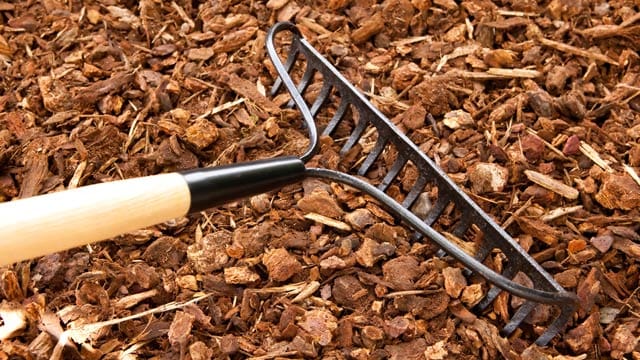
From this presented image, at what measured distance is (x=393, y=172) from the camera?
1.84 m

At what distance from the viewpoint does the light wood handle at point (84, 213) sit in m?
1.18

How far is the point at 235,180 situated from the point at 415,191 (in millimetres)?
568

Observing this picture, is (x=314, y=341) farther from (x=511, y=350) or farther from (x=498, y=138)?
(x=498, y=138)

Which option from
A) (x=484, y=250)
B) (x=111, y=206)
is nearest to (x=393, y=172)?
(x=484, y=250)

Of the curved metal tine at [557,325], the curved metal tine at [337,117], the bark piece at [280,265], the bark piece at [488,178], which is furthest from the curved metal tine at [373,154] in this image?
the curved metal tine at [557,325]

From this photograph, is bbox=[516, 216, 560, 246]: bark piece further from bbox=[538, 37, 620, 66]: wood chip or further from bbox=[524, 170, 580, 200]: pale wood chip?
bbox=[538, 37, 620, 66]: wood chip

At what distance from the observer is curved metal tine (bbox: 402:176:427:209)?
1.77 m

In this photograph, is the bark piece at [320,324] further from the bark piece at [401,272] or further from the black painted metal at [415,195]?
the black painted metal at [415,195]

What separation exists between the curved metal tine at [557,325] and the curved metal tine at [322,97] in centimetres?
87

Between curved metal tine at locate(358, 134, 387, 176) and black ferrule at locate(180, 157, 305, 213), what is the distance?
15.5 inches

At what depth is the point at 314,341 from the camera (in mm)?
1549

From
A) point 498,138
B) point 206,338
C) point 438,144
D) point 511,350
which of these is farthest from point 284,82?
point 511,350

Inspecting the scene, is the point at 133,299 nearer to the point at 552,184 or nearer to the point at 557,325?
the point at 557,325

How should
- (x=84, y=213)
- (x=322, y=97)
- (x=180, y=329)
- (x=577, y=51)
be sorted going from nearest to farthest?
(x=84, y=213)
(x=180, y=329)
(x=322, y=97)
(x=577, y=51)
